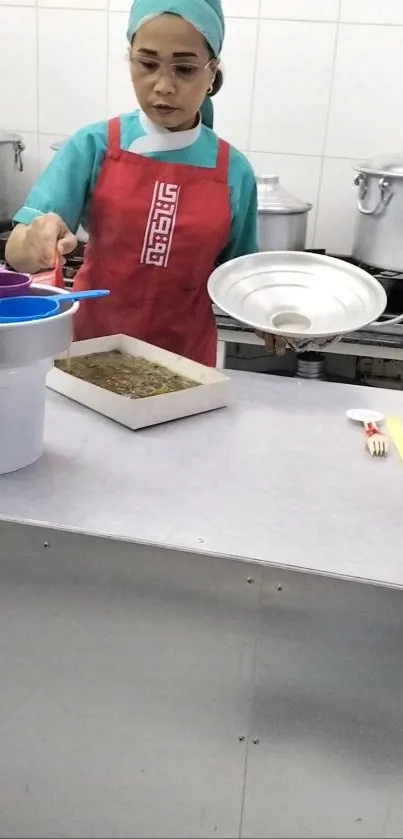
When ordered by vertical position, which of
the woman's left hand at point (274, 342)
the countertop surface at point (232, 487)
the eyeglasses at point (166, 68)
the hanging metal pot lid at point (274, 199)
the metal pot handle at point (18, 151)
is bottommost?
the countertop surface at point (232, 487)

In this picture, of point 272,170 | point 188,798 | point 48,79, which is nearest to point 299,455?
point 188,798

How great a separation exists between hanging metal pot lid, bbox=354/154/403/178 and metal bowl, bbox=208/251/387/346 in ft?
1.66

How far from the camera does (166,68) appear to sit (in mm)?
1080

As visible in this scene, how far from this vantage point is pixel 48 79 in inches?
77.5

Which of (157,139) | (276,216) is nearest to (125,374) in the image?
(157,139)

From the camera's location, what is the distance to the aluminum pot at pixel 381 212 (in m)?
1.56

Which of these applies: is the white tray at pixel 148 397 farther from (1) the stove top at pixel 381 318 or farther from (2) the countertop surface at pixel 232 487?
(1) the stove top at pixel 381 318

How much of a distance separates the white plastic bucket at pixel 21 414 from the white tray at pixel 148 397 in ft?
0.37

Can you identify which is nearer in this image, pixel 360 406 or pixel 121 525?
pixel 121 525

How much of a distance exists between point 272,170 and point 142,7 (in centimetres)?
91

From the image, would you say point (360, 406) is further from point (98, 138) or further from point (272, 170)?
point (272, 170)

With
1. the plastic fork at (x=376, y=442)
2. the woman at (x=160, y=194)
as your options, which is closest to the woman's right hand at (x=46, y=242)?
the woman at (x=160, y=194)

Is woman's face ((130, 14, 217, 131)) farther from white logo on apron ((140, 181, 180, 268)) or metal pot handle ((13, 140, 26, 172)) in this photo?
metal pot handle ((13, 140, 26, 172))

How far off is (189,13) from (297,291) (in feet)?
1.35
